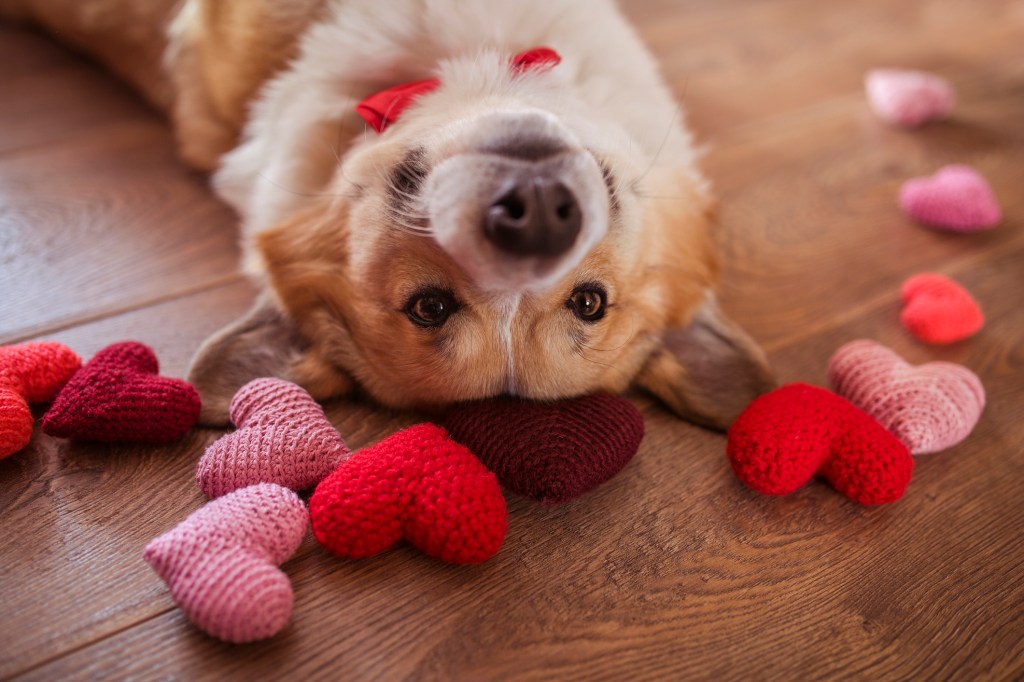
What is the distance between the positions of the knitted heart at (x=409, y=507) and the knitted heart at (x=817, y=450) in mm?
493

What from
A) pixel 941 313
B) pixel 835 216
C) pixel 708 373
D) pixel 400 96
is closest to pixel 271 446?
pixel 400 96

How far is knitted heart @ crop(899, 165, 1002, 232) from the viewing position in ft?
7.21

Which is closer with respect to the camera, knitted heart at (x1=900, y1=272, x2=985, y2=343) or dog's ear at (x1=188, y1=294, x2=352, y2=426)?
dog's ear at (x1=188, y1=294, x2=352, y2=426)

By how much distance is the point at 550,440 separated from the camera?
140cm

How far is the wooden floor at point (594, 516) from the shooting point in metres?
1.25

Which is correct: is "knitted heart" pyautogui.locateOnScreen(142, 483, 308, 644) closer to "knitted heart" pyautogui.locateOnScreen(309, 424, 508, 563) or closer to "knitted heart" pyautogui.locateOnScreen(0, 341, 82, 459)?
"knitted heart" pyautogui.locateOnScreen(309, 424, 508, 563)

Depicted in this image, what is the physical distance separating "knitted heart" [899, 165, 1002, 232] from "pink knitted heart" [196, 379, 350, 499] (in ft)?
5.85

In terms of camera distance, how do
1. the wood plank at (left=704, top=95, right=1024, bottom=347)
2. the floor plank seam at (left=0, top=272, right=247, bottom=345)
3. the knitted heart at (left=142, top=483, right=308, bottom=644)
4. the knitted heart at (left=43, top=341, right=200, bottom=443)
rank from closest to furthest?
the knitted heart at (left=142, top=483, right=308, bottom=644)
the knitted heart at (left=43, top=341, right=200, bottom=443)
the floor plank seam at (left=0, top=272, right=247, bottom=345)
the wood plank at (left=704, top=95, right=1024, bottom=347)

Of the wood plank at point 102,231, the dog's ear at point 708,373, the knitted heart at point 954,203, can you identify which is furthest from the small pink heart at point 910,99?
the wood plank at point 102,231

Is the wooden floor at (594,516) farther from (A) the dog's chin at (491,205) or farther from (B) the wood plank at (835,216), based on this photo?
(A) the dog's chin at (491,205)

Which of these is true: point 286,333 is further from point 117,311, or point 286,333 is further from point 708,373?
point 708,373

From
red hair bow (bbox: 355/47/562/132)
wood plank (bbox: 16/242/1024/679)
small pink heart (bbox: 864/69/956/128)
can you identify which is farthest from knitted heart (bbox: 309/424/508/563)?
small pink heart (bbox: 864/69/956/128)

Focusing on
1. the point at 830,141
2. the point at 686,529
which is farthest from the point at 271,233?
the point at 830,141

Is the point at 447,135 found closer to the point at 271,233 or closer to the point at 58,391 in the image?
the point at 271,233
